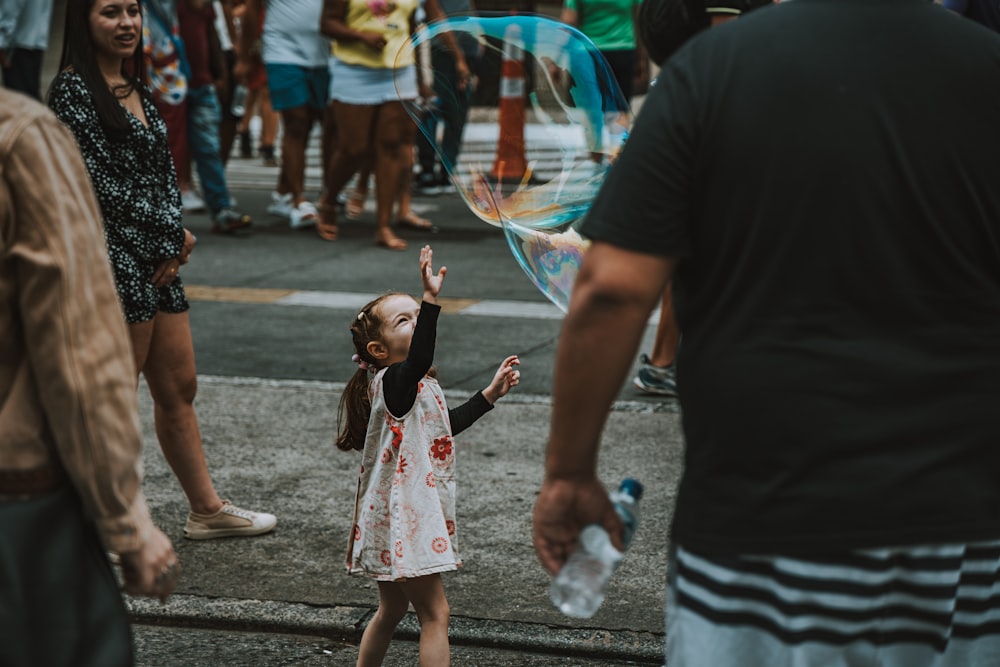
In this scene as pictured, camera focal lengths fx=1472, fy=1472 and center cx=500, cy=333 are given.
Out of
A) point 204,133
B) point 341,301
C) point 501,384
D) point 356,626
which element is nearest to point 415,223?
point 204,133

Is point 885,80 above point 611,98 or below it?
above

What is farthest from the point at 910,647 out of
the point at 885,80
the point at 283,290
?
the point at 283,290

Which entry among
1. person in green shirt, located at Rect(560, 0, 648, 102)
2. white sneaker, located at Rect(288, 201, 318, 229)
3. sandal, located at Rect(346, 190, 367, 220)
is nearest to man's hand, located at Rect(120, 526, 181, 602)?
person in green shirt, located at Rect(560, 0, 648, 102)

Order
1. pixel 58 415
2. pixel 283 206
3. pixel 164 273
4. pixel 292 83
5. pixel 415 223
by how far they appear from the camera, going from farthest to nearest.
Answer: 1. pixel 283 206
2. pixel 415 223
3. pixel 292 83
4. pixel 164 273
5. pixel 58 415

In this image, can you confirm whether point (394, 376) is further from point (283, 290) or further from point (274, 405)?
point (283, 290)

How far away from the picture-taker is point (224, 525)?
4.80 m

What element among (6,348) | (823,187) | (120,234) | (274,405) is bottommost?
(274,405)

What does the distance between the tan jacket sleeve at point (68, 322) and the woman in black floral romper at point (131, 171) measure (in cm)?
192

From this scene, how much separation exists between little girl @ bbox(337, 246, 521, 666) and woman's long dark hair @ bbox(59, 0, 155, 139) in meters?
1.04

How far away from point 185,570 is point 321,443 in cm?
136

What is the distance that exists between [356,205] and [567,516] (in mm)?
9793

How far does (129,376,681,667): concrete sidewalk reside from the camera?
4.04m

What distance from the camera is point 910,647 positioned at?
7.06ft

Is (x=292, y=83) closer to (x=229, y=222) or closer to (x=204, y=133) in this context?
(x=204, y=133)
